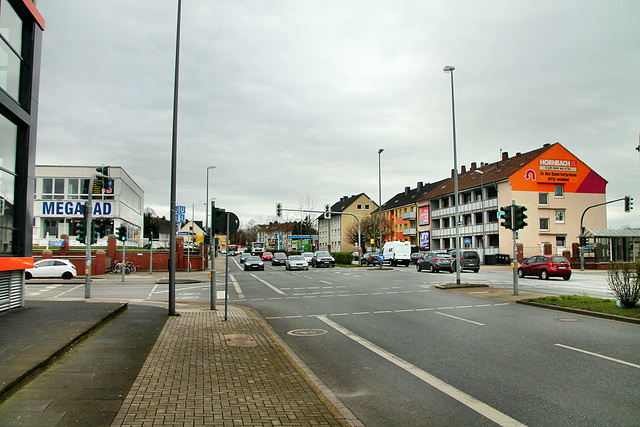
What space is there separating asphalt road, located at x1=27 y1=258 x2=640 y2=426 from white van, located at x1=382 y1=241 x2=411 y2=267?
1491 inches

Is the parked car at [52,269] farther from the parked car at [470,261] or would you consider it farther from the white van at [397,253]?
the white van at [397,253]

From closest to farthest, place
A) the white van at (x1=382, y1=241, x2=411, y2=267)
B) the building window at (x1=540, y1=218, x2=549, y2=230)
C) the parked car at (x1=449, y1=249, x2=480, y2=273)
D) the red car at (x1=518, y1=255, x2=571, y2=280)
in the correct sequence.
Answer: the red car at (x1=518, y1=255, x2=571, y2=280) → the parked car at (x1=449, y1=249, x2=480, y2=273) → the white van at (x1=382, y1=241, x2=411, y2=267) → the building window at (x1=540, y1=218, x2=549, y2=230)

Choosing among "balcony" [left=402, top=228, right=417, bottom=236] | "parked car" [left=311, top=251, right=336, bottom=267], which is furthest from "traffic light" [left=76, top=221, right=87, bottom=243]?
"balcony" [left=402, top=228, right=417, bottom=236]

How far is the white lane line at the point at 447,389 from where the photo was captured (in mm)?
4821

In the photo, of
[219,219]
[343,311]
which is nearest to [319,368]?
[219,219]

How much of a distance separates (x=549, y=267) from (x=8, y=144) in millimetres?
27299

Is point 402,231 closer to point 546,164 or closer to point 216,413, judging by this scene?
point 546,164

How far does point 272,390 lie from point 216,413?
99 centimetres

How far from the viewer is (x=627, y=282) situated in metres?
12.3

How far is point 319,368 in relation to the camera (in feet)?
23.4

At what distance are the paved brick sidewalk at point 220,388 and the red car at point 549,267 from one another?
23.9 metres

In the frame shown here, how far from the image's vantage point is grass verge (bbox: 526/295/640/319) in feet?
38.3

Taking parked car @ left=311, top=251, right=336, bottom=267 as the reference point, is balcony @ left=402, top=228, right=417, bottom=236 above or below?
above

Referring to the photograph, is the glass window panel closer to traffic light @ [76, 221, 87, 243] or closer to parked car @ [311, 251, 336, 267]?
traffic light @ [76, 221, 87, 243]
